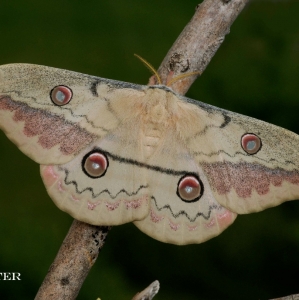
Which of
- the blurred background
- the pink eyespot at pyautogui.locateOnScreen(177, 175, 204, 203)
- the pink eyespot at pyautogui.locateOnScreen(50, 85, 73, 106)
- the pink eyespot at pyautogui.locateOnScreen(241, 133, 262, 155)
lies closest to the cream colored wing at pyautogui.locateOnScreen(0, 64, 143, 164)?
the pink eyespot at pyautogui.locateOnScreen(50, 85, 73, 106)

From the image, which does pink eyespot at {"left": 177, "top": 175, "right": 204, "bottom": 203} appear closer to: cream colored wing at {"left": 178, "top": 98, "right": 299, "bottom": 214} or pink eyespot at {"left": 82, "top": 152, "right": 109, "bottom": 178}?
cream colored wing at {"left": 178, "top": 98, "right": 299, "bottom": 214}

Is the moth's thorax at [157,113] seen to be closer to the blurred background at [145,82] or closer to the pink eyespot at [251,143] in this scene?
the pink eyespot at [251,143]

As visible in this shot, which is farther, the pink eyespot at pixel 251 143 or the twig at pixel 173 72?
the pink eyespot at pixel 251 143

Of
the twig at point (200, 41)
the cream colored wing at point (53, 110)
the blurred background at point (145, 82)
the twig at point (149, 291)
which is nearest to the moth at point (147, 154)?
the cream colored wing at point (53, 110)

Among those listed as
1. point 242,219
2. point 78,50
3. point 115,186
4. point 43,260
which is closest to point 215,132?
point 115,186

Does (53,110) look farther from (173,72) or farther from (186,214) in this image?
(186,214)

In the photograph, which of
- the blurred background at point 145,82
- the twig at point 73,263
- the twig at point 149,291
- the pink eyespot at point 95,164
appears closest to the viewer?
the twig at point 149,291
